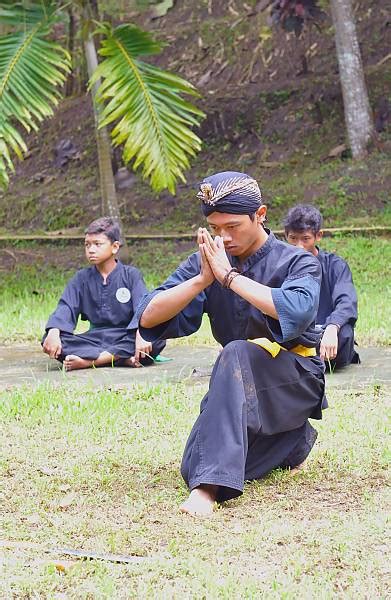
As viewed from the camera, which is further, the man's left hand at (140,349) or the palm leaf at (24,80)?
the palm leaf at (24,80)

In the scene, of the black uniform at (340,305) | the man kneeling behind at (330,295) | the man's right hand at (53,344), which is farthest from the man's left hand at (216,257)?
the man's right hand at (53,344)

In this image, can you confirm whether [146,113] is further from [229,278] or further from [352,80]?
[229,278]

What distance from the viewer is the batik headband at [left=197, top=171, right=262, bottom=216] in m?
4.24

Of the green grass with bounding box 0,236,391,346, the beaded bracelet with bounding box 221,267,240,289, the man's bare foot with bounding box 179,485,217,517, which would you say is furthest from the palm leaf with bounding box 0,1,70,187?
the man's bare foot with bounding box 179,485,217,517

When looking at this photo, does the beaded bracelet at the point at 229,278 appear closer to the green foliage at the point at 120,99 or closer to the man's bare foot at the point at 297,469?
the man's bare foot at the point at 297,469

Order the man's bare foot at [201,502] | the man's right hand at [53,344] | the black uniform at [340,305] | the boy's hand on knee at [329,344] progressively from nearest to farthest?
the man's bare foot at [201,502], the boy's hand on knee at [329,344], the black uniform at [340,305], the man's right hand at [53,344]

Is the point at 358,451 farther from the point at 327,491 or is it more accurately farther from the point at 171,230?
the point at 171,230

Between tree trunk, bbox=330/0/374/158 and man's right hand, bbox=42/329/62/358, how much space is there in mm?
8118

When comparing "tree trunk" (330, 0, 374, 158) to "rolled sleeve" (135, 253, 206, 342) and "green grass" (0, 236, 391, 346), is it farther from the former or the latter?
"rolled sleeve" (135, 253, 206, 342)

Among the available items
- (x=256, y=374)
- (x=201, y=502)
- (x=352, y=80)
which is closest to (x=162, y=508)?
(x=201, y=502)

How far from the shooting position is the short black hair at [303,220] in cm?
676

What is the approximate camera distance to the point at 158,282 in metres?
12.2

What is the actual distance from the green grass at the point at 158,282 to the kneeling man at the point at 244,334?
3845 mm

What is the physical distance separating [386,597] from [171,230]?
12317mm
